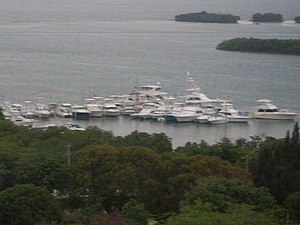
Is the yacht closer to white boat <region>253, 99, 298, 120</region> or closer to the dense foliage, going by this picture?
white boat <region>253, 99, 298, 120</region>

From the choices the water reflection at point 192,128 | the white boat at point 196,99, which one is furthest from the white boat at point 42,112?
the white boat at point 196,99

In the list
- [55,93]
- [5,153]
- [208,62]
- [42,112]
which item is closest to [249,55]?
[208,62]

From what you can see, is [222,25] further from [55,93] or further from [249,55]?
[55,93]

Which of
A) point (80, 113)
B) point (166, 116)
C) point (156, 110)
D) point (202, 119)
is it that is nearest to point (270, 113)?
point (202, 119)

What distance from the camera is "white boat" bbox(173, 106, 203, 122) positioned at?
10664 millimetres

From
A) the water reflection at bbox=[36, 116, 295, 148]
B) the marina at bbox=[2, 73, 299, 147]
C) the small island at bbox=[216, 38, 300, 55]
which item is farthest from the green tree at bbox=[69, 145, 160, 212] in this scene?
the small island at bbox=[216, 38, 300, 55]

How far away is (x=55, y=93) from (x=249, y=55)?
772 cm

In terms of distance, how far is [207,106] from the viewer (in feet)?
36.9

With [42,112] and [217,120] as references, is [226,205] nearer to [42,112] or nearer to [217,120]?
[217,120]

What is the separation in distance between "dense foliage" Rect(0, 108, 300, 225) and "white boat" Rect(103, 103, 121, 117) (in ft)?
17.6

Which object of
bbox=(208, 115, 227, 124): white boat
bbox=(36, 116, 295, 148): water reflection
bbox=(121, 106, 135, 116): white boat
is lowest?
bbox=(36, 116, 295, 148): water reflection

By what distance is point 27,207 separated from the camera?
416 centimetres

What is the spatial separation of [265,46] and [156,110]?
886 cm

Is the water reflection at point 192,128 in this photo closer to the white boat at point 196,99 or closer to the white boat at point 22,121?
the white boat at point 22,121
